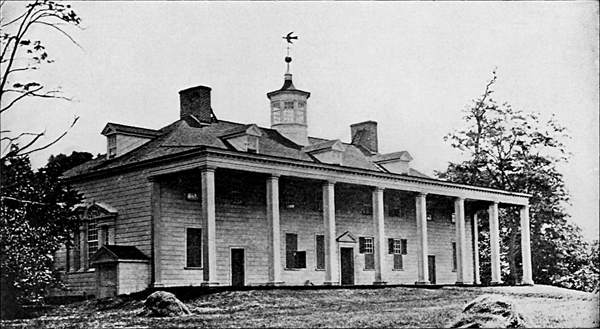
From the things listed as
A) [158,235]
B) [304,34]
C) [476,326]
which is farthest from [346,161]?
[476,326]

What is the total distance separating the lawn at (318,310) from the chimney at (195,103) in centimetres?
761

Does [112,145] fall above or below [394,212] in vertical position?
above

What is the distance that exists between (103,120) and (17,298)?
7.32 m

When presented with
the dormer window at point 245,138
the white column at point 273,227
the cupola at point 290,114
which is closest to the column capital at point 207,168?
the white column at point 273,227

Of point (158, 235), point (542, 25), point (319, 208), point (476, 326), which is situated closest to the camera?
Answer: point (476, 326)

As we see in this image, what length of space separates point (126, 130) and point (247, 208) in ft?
14.9

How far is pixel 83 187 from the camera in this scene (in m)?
28.8

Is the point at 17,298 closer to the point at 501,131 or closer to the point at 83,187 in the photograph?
the point at 83,187

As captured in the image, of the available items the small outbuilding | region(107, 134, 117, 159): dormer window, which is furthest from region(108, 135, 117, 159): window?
the small outbuilding

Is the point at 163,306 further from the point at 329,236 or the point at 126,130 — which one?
the point at 126,130

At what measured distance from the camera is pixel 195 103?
96.1 feet

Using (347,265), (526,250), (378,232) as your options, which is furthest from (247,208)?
(526,250)

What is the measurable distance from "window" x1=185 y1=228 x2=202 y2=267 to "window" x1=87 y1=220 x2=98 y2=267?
10.8ft

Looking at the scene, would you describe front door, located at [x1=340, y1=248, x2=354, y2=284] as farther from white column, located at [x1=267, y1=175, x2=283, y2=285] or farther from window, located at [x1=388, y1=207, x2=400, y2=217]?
white column, located at [x1=267, y1=175, x2=283, y2=285]
